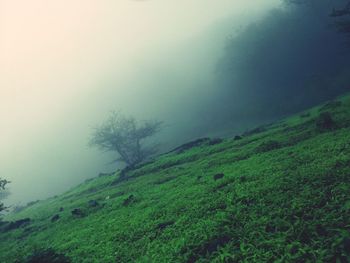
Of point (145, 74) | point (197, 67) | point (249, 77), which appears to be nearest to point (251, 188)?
point (249, 77)

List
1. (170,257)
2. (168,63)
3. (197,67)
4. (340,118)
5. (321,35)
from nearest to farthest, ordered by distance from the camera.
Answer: (170,257) → (340,118) → (321,35) → (197,67) → (168,63)

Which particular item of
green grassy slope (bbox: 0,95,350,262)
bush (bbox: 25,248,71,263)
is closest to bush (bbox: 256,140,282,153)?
green grassy slope (bbox: 0,95,350,262)

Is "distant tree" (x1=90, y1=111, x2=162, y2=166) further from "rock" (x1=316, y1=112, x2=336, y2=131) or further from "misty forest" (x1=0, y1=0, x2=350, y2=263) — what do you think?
"rock" (x1=316, y1=112, x2=336, y2=131)

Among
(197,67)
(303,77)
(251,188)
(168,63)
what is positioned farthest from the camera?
(168,63)

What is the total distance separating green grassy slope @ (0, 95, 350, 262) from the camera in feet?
25.2

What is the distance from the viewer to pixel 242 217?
9820 millimetres

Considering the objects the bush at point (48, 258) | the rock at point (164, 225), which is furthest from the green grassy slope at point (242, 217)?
the bush at point (48, 258)

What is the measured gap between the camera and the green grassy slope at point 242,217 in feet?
25.2

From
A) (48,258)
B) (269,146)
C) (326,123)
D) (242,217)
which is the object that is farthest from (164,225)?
(326,123)

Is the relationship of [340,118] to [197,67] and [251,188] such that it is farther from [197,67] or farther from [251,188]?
[197,67]

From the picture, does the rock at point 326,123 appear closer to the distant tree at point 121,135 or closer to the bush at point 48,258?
the bush at point 48,258

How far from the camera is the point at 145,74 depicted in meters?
112

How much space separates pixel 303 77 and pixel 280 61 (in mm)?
10416

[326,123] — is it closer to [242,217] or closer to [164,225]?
[242,217]
